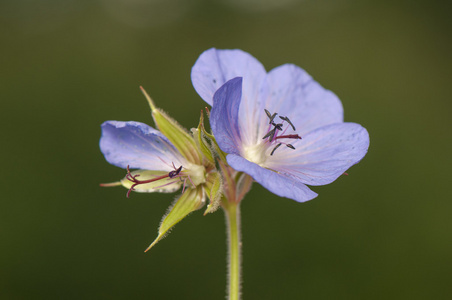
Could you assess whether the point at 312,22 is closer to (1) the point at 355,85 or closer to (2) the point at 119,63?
(1) the point at 355,85

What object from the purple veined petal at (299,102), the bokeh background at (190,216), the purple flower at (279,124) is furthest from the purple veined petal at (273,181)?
the bokeh background at (190,216)

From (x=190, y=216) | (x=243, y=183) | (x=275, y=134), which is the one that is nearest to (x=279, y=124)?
(x=275, y=134)

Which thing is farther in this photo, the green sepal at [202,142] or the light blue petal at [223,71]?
the light blue petal at [223,71]

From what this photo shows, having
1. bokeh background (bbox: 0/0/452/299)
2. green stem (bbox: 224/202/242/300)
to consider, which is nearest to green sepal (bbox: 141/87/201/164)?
green stem (bbox: 224/202/242/300)

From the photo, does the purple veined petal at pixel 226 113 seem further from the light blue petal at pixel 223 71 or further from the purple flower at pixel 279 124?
the light blue petal at pixel 223 71

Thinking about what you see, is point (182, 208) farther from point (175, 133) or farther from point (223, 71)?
point (223, 71)

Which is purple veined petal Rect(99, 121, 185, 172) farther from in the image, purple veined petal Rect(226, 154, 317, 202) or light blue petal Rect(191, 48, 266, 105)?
purple veined petal Rect(226, 154, 317, 202)

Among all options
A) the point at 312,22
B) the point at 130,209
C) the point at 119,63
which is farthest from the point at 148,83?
the point at 312,22
